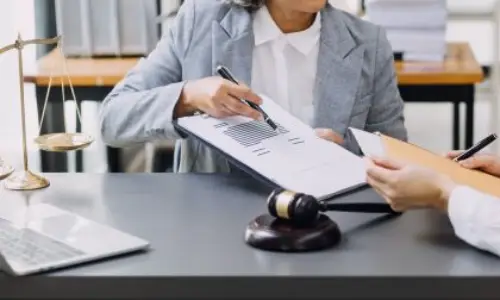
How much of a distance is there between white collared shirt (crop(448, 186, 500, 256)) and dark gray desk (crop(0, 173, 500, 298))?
18 millimetres

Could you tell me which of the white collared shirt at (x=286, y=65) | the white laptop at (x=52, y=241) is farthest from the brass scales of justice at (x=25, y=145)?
the white collared shirt at (x=286, y=65)

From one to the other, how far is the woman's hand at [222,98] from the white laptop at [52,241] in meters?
0.39

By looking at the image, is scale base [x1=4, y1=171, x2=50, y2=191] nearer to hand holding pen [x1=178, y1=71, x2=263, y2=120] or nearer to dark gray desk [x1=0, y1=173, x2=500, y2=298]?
dark gray desk [x1=0, y1=173, x2=500, y2=298]

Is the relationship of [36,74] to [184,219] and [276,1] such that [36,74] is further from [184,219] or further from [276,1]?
[184,219]

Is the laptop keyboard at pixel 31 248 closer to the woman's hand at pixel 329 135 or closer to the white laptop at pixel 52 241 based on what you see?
the white laptop at pixel 52 241

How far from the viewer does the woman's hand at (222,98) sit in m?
1.73

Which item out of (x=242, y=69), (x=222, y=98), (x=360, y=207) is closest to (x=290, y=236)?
(x=360, y=207)

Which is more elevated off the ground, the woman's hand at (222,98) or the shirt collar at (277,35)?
the shirt collar at (277,35)

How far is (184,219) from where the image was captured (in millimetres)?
1475

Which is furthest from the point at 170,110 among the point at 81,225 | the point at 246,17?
the point at 81,225

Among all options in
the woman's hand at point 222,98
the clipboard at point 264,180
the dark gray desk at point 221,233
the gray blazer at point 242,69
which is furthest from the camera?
the gray blazer at point 242,69

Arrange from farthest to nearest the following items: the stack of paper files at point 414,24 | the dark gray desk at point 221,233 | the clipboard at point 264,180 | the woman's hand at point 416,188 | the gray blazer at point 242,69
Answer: the stack of paper files at point 414,24 < the gray blazer at point 242,69 < the clipboard at point 264,180 < the woman's hand at point 416,188 < the dark gray desk at point 221,233

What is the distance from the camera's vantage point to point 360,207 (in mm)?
1467

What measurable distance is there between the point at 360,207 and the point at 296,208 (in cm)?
17
